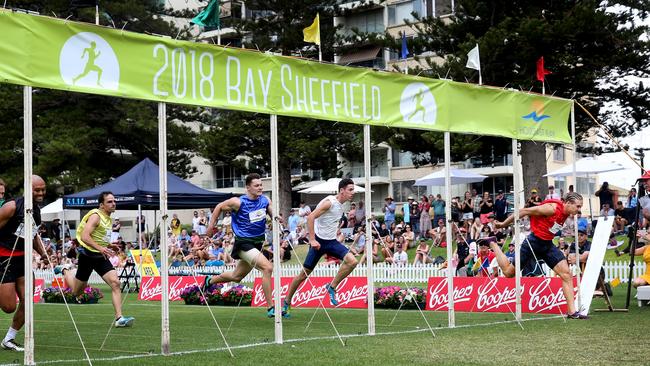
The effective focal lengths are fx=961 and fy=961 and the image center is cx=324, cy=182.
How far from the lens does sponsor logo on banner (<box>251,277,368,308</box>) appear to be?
19250mm

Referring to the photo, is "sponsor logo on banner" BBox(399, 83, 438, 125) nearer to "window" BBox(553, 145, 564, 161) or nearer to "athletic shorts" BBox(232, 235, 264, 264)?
"athletic shorts" BBox(232, 235, 264, 264)

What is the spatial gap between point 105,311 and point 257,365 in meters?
10.3

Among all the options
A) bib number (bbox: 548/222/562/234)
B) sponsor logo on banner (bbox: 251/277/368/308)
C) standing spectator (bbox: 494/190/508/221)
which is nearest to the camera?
bib number (bbox: 548/222/562/234)

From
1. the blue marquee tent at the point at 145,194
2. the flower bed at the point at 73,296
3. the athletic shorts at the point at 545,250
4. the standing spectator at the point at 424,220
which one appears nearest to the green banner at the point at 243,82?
the athletic shorts at the point at 545,250

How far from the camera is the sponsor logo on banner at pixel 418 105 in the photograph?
14.1 metres

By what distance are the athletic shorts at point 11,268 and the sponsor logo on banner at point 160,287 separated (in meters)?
11.2

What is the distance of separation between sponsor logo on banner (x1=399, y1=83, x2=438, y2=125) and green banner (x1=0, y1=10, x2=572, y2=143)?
0.05ft

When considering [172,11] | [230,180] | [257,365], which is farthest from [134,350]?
Answer: [230,180]

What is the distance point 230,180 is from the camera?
68.5 m

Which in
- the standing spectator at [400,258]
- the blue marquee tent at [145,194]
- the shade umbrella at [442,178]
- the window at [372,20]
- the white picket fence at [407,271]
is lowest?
the white picket fence at [407,271]

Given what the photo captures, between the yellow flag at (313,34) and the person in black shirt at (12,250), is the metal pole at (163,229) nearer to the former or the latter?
the person in black shirt at (12,250)

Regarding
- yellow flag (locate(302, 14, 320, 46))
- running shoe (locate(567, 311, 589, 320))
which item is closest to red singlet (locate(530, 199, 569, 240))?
running shoe (locate(567, 311, 589, 320))

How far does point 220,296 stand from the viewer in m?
20.8

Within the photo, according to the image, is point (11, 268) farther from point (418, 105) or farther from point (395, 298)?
point (395, 298)
